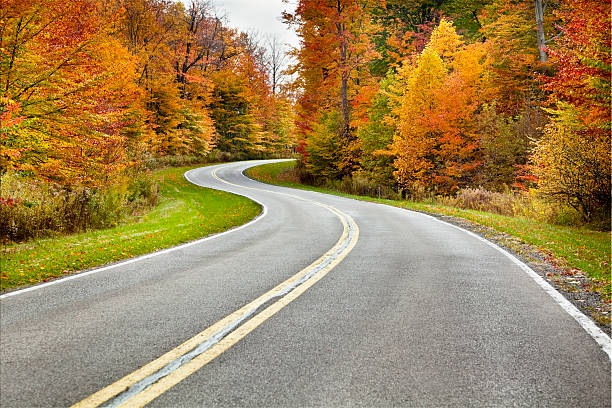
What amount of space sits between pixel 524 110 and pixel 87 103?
20.6m

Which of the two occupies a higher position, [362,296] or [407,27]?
[407,27]

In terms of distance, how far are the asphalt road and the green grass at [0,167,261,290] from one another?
2.95ft

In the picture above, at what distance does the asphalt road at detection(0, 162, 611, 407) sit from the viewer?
2732 mm

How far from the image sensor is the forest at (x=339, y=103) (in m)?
10.0

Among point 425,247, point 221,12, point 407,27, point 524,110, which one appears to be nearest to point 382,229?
point 425,247

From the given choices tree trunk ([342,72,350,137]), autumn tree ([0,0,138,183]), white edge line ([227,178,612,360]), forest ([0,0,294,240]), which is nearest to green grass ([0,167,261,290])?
forest ([0,0,294,240])

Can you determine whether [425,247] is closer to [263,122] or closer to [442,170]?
[442,170]

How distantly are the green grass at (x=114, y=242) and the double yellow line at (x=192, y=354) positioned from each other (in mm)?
3592

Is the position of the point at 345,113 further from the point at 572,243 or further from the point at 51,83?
the point at 572,243

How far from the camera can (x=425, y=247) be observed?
8.37 meters

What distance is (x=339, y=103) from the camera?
3175cm

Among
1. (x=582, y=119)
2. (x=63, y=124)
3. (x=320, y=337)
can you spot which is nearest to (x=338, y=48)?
(x=582, y=119)

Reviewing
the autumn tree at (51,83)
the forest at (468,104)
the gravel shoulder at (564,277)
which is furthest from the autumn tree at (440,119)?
the autumn tree at (51,83)

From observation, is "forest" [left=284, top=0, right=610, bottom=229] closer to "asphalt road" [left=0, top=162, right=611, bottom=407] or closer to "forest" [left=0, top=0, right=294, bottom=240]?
"asphalt road" [left=0, top=162, right=611, bottom=407]
